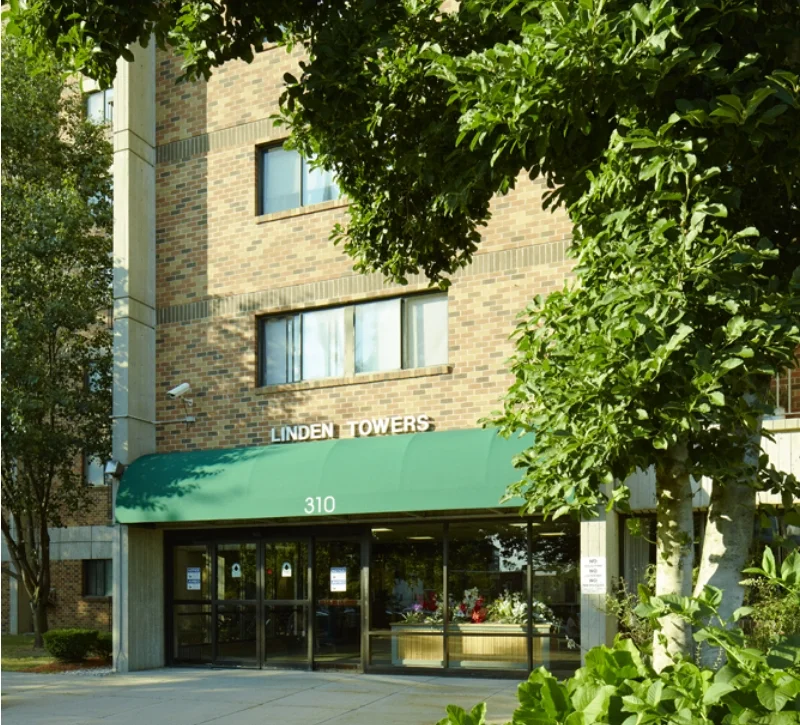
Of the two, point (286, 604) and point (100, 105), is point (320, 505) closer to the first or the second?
point (286, 604)

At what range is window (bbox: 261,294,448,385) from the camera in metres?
16.0

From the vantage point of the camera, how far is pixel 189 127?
1848cm

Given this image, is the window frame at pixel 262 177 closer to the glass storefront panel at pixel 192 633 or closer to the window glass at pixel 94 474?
the glass storefront panel at pixel 192 633

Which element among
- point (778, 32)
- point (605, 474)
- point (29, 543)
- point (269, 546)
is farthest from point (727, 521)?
point (29, 543)

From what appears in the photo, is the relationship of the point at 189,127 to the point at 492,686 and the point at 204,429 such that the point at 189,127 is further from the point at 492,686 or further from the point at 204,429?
the point at 492,686

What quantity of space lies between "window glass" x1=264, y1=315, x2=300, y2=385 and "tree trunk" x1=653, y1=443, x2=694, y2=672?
1117 centimetres

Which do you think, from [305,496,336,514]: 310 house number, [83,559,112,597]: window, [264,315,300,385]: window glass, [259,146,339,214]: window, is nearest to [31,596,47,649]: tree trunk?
[83,559,112,597]: window

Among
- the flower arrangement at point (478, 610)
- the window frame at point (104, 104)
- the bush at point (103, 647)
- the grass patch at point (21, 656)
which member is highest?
the window frame at point (104, 104)

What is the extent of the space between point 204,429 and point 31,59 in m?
9.69

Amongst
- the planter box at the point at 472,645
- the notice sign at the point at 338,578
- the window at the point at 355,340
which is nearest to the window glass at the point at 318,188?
the window at the point at 355,340

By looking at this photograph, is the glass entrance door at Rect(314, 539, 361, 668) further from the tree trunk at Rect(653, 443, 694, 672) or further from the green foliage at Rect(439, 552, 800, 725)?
the green foliage at Rect(439, 552, 800, 725)

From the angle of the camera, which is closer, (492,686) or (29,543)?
(492,686)

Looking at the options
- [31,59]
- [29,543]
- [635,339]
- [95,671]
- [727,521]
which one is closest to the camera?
[635,339]

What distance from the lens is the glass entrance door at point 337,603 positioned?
54.8 ft
